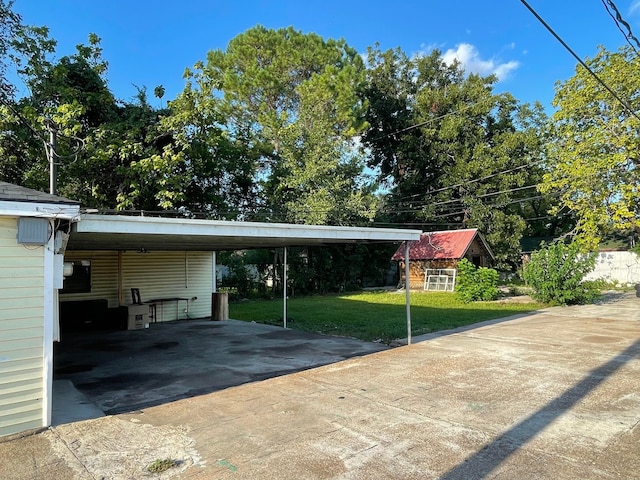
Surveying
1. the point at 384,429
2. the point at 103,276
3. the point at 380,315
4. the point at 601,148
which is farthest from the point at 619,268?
the point at 103,276

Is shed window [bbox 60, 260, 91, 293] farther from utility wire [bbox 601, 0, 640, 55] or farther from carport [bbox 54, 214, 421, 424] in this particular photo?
utility wire [bbox 601, 0, 640, 55]

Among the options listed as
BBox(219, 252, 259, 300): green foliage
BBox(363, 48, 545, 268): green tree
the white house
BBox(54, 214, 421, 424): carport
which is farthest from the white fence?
the white house

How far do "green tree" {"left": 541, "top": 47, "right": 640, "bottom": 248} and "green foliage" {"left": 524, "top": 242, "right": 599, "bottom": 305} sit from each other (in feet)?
11.7

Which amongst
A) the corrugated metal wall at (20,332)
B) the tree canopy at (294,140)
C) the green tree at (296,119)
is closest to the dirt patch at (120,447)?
the corrugated metal wall at (20,332)

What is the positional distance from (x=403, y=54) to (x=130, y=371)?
27.8 m

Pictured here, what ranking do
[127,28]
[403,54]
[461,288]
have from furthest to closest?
[403,54], [461,288], [127,28]

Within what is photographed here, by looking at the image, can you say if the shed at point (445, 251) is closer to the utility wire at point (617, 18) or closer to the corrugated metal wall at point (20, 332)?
the utility wire at point (617, 18)

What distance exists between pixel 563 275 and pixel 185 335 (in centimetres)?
1142

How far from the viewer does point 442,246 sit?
866 inches

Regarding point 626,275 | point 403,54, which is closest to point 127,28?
point 403,54

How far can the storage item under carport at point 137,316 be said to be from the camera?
10227 mm

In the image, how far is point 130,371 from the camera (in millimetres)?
6328

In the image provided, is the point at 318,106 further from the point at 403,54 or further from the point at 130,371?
the point at 130,371

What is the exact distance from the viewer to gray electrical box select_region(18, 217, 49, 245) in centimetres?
375
